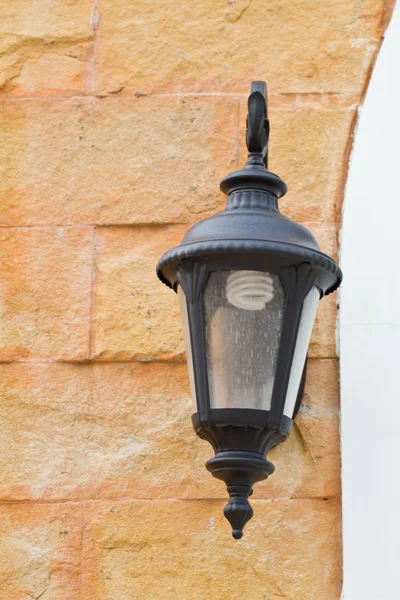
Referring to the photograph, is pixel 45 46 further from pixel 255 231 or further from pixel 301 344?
pixel 301 344

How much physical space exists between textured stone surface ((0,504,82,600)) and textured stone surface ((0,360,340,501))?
43 millimetres

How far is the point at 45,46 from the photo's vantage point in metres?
3.23

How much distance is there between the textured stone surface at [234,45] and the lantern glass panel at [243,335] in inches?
40.9

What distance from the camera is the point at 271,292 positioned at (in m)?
2.27

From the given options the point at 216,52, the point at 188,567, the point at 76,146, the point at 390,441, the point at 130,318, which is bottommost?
the point at 188,567

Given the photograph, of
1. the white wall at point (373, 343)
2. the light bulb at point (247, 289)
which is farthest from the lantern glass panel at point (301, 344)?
the white wall at point (373, 343)

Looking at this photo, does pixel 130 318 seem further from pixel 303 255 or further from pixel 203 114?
pixel 303 255

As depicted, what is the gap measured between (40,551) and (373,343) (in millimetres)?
987

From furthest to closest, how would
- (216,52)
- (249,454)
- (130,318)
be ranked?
(216,52)
(130,318)
(249,454)

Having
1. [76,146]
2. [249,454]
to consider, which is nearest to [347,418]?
A: [249,454]

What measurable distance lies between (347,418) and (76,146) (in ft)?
3.52

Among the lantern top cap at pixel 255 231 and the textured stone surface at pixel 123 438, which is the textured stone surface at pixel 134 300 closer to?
the textured stone surface at pixel 123 438

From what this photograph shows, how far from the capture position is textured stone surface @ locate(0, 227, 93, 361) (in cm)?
298

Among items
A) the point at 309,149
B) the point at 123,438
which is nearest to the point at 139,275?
the point at 123,438
